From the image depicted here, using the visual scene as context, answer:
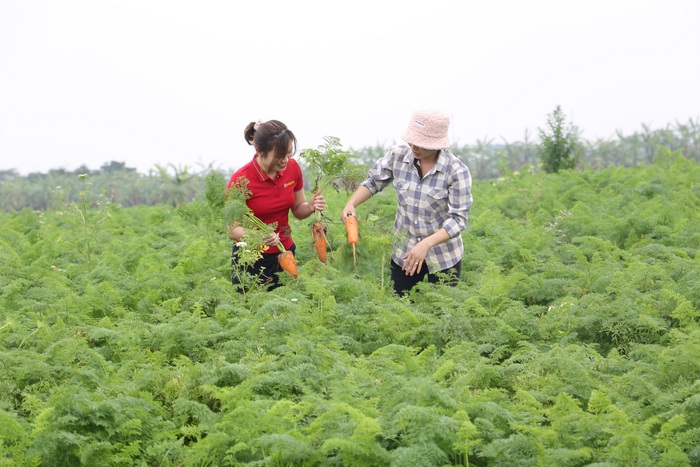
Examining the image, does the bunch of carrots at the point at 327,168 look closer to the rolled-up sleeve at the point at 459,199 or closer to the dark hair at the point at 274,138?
the dark hair at the point at 274,138

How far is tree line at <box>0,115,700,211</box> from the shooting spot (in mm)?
17375

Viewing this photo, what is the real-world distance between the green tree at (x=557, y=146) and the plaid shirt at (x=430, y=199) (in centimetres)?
1045

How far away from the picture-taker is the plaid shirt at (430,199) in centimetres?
739

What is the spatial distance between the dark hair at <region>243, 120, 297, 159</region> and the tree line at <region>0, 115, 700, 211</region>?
9481mm

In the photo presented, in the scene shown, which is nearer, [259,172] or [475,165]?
[259,172]

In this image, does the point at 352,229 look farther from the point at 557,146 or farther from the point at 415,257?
the point at 557,146

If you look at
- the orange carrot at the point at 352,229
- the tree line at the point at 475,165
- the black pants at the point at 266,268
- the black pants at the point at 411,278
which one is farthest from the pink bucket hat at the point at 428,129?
the tree line at the point at 475,165

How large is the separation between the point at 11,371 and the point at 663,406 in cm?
442

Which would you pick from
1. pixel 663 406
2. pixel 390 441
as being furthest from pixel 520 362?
pixel 390 441

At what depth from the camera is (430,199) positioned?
7.50 meters

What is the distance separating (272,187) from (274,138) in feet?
2.03

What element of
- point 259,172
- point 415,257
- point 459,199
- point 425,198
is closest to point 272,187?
point 259,172

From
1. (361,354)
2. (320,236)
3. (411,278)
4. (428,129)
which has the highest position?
(428,129)

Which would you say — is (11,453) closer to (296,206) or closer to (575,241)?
(296,206)
